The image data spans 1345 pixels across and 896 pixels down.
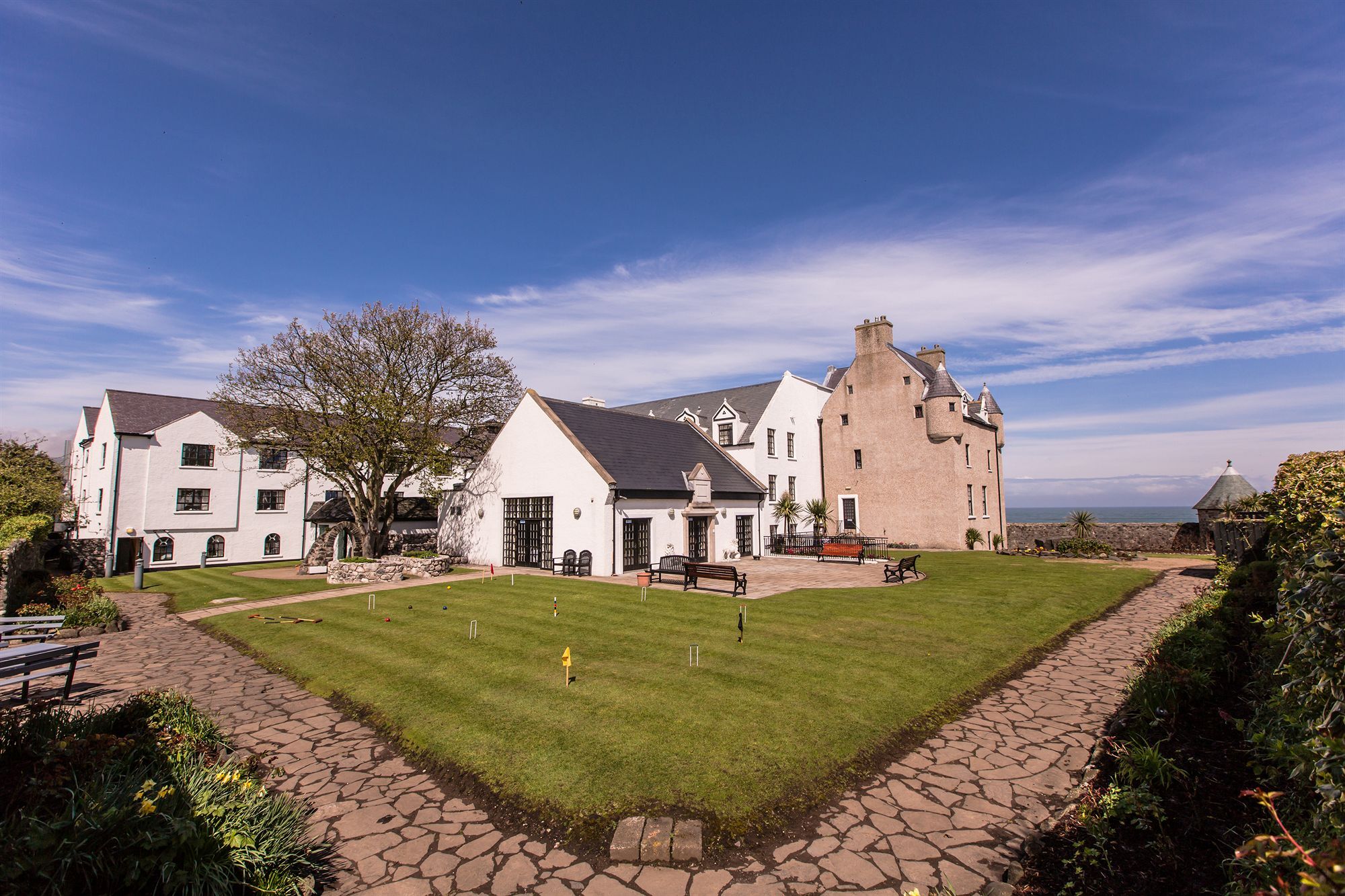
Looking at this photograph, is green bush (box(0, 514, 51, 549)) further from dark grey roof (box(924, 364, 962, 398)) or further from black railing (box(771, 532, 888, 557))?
dark grey roof (box(924, 364, 962, 398))

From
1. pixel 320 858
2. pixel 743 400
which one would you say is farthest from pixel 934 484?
pixel 320 858

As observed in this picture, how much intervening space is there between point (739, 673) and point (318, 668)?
8.61 metres

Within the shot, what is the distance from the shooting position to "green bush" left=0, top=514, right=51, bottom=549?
16.3 m

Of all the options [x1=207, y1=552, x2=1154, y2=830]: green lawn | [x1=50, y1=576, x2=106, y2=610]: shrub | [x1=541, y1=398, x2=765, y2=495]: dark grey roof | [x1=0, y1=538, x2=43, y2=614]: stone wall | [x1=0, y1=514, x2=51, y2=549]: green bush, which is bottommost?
[x1=207, y1=552, x2=1154, y2=830]: green lawn

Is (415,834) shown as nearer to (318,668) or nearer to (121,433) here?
(318,668)

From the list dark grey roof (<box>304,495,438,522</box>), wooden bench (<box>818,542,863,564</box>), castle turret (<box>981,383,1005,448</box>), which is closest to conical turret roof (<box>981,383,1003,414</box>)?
castle turret (<box>981,383,1005,448</box>)

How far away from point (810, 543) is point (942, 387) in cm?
1248

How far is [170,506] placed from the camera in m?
35.0

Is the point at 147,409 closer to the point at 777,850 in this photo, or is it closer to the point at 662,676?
the point at 662,676

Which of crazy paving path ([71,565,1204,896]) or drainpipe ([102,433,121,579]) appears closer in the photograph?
crazy paving path ([71,565,1204,896])

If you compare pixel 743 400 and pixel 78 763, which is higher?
pixel 743 400

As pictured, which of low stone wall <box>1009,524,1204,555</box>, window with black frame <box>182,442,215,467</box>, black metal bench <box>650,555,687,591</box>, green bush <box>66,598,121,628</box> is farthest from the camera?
low stone wall <box>1009,524,1204,555</box>

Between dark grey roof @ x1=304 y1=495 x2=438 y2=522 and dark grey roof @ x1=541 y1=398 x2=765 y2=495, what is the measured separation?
11.9 metres

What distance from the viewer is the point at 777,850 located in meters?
6.00
